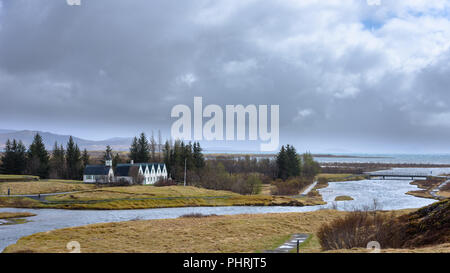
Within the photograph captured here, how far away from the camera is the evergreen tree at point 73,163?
280ft

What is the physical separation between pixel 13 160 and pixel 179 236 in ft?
249

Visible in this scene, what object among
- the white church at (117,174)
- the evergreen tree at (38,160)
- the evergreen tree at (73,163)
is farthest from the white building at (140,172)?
the evergreen tree at (38,160)

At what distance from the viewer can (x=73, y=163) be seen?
8669 cm

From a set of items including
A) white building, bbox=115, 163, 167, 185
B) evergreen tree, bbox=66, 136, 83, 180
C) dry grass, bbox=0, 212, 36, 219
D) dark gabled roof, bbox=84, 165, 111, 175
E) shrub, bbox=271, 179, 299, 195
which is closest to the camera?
dry grass, bbox=0, 212, 36, 219

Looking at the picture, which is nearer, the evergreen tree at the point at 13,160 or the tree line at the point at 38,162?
the evergreen tree at the point at 13,160

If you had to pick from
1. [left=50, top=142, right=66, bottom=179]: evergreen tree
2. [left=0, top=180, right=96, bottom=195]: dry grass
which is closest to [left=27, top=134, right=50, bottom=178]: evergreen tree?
[left=50, top=142, right=66, bottom=179]: evergreen tree

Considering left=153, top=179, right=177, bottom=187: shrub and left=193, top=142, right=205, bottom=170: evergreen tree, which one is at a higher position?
left=193, top=142, right=205, bottom=170: evergreen tree

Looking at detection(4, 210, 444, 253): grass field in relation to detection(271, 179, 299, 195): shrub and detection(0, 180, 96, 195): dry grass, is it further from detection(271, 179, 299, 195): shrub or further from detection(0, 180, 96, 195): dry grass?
detection(271, 179, 299, 195): shrub

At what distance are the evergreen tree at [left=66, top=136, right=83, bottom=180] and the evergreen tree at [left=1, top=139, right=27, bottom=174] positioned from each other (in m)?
10.2

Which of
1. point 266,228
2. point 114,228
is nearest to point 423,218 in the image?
point 266,228

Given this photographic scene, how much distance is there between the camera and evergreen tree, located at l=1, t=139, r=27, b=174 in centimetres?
8144

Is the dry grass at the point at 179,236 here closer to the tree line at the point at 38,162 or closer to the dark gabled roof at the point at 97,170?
the dark gabled roof at the point at 97,170

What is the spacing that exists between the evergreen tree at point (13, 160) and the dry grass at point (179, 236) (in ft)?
216
